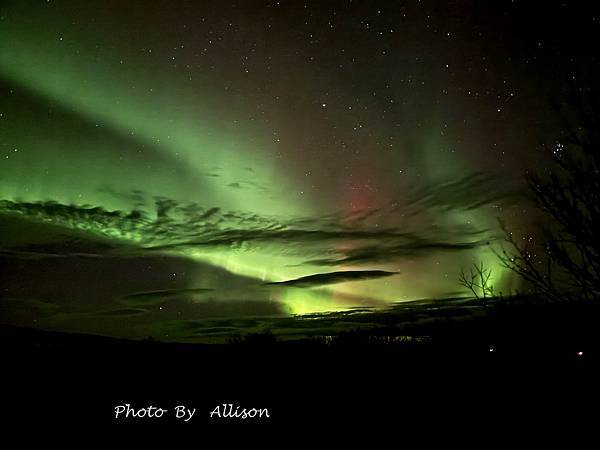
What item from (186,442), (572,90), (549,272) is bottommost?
(186,442)

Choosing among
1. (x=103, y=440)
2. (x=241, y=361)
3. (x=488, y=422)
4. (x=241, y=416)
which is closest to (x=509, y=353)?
(x=488, y=422)

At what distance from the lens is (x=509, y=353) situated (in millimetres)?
18438

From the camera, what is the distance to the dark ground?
10734 millimetres

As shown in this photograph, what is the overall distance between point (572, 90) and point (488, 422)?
25.2ft

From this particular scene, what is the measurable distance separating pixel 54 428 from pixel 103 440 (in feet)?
4.46

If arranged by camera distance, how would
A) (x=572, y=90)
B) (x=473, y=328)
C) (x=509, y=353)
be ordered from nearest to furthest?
(x=572, y=90) → (x=509, y=353) → (x=473, y=328)

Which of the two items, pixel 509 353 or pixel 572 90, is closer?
pixel 572 90

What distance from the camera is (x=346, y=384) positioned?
14.1m

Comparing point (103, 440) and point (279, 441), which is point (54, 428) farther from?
point (279, 441)

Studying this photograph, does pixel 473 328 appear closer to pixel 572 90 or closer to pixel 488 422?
pixel 488 422

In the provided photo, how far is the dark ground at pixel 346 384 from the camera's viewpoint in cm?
1073

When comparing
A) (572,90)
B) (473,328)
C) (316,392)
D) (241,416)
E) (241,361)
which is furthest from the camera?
(473,328)

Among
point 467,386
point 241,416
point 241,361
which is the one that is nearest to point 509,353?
point 467,386

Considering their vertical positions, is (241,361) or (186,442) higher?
(241,361)
